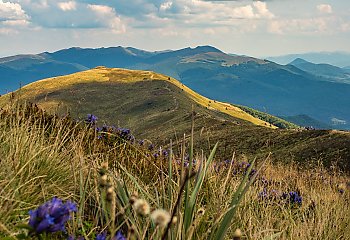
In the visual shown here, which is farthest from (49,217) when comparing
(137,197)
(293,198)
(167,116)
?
(167,116)

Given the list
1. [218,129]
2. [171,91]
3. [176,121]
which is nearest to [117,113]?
[171,91]

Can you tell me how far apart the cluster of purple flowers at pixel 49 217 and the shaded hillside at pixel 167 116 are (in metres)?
8.39

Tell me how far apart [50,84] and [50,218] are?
158 meters

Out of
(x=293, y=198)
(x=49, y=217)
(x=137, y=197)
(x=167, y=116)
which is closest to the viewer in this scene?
(x=49, y=217)

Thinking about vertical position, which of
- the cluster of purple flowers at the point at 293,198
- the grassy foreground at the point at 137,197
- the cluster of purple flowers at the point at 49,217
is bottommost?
the cluster of purple flowers at the point at 293,198

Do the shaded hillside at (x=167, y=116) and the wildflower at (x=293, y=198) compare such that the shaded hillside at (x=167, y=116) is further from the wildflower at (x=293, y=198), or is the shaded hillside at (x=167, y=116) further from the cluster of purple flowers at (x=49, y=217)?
the cluster of purple flowers at (x=49, y=217)

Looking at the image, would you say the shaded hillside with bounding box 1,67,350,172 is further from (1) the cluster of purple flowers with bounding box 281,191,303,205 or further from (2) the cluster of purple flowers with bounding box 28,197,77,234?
(2) the cluster of purple flowers with bounding box 28,197,77,234

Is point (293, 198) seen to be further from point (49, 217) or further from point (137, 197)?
point (49, 217)

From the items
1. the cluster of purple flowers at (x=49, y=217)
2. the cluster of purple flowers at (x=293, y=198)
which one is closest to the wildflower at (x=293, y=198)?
the cluster of purple flowers at (x=293, y=198)

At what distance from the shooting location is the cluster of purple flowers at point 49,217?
1.45m

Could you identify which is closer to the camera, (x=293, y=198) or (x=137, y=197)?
(x=137, y=197)

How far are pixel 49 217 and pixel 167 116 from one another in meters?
88.2

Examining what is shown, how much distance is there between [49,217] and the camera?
147 cm

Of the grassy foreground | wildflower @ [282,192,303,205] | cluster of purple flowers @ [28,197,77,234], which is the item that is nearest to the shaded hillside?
wildflower @ [282,192,303,205]
